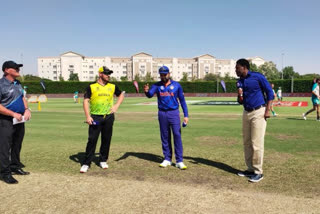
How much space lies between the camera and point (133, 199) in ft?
12.5

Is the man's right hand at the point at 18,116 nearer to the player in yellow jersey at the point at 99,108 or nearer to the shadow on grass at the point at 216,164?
the player in yellow jersey at the point at 99,108

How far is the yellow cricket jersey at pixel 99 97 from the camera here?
528 cm

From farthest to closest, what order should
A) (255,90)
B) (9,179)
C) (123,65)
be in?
(123,65) → (255,90) → (9,179)

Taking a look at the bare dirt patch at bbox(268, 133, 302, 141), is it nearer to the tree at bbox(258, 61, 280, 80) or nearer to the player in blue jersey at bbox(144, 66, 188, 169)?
the player in blue jersey at bbox(144, 66, 188, 169)

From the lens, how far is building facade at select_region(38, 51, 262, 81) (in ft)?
511

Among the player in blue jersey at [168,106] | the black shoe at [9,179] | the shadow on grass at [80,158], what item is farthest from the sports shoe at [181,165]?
the black shoe at [9,179]

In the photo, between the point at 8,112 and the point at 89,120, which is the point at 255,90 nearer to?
the point at 89,120

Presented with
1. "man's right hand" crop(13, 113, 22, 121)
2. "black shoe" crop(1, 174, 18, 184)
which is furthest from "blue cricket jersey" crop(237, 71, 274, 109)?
"black shoe" crop(1, 174, 18, 184)

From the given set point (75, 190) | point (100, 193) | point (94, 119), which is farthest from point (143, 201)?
point (94, 119)

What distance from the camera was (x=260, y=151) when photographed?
467 cm

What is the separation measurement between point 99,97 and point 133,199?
2395mm

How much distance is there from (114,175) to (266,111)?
3212 mm

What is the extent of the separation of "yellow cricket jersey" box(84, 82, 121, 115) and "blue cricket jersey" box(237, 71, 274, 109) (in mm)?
2860

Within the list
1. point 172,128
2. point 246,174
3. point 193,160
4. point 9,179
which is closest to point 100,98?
point 172,128
